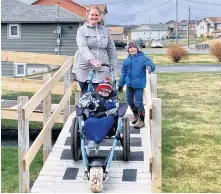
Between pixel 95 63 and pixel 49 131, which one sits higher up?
pixel 95 63

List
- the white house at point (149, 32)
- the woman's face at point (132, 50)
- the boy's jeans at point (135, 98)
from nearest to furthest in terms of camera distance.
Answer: the woman's face at point (132, 50), the boy's jeans at point (135, 98), the white house at point (149, 32)

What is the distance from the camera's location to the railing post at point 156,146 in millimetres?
4754

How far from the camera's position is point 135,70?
7.03 m

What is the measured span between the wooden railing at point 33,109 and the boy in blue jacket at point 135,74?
97 centimetres

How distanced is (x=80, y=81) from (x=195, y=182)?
203cm

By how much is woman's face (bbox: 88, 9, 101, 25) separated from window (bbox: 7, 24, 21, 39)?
21.5 m

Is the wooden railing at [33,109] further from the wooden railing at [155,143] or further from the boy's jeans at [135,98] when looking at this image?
the wooden railing at [155,143]

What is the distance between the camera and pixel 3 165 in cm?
693

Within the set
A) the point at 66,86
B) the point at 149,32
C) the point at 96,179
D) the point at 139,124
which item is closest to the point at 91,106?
the point at 96,179

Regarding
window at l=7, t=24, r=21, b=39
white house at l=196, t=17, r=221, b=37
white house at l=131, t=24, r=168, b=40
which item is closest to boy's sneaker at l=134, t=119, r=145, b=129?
window at l=7, t=24, r=21, b=39

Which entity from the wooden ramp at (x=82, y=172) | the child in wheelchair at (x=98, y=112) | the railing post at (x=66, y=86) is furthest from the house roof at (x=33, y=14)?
the child in wheelchair at (x=98, y=112)

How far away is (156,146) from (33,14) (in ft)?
77.0

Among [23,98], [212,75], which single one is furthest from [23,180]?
[212,75]

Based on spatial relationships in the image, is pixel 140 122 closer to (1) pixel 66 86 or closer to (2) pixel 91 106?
(1) pixel 66 86
